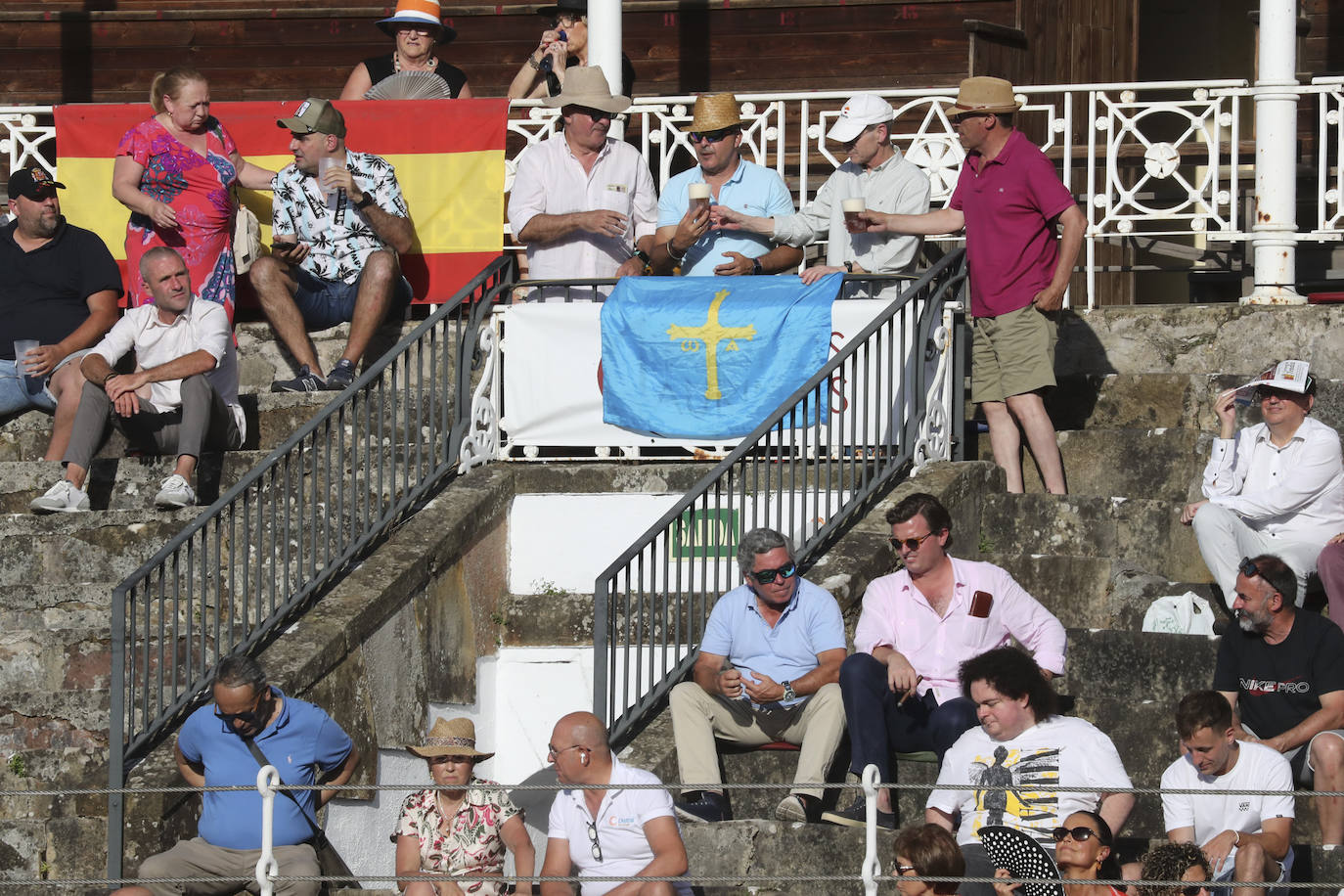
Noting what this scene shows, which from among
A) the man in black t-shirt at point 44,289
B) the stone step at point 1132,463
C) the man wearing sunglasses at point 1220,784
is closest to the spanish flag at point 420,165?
the man in black t-shirt at point 44,289

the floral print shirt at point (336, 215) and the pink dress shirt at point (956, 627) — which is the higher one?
the floral print shirt at point (336, 215)

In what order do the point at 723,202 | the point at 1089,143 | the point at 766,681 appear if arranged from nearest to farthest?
the point at 766,681, the point at 723,202, the point at 1089,143

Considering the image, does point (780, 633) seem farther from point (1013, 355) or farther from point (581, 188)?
point (581, 188)

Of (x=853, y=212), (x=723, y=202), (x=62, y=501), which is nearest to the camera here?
(x=62, y=501)

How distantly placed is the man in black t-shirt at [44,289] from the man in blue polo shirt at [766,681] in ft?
13.3

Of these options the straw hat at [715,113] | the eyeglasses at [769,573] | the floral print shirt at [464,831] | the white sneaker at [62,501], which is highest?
the straw hat at [715,113]

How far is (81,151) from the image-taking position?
476 inches

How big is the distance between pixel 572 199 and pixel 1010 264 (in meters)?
2.32

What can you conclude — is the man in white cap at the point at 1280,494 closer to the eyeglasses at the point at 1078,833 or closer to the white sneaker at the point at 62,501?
the eyeglasses at the point at 1078,833

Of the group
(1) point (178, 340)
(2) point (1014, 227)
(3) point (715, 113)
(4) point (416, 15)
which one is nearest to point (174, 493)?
(1) point (178, 340)

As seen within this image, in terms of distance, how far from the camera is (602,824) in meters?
7.48

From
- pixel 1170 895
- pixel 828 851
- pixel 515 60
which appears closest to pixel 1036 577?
pixel 828 851

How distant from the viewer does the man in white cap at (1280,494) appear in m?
8.87

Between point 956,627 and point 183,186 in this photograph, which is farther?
point 183,186
